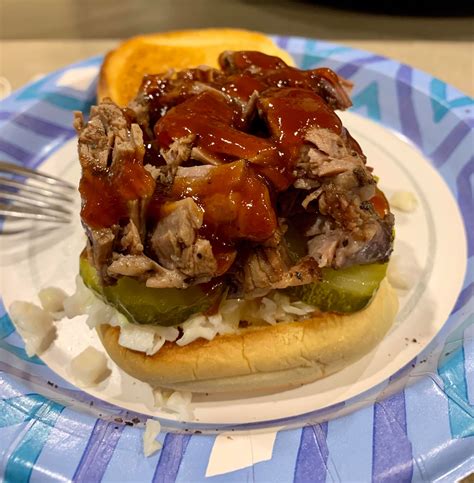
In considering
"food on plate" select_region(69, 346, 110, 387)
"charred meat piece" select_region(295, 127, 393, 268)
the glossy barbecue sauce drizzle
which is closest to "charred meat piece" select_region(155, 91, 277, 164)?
the glossy barbecue sauce drizzle

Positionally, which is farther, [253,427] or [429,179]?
[429,179]

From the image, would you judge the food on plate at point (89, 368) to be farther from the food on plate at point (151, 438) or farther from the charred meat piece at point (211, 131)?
the charred meat piece at point (211, 131)

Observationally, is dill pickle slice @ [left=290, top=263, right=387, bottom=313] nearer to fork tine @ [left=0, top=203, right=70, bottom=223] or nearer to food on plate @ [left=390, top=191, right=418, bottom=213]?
food on plate @ [left=390, top=191, right=418, bottom=213]

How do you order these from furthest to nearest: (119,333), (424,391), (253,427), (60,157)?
1. (60,157)
2. (119,333)
3. (253,427)
4. (424,391)

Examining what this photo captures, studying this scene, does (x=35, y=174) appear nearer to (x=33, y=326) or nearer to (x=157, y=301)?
(x=33, y=326)

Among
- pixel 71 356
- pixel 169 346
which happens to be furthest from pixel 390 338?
pixel 71 356

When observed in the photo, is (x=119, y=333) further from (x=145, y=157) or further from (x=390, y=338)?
(x=390, y=338)
